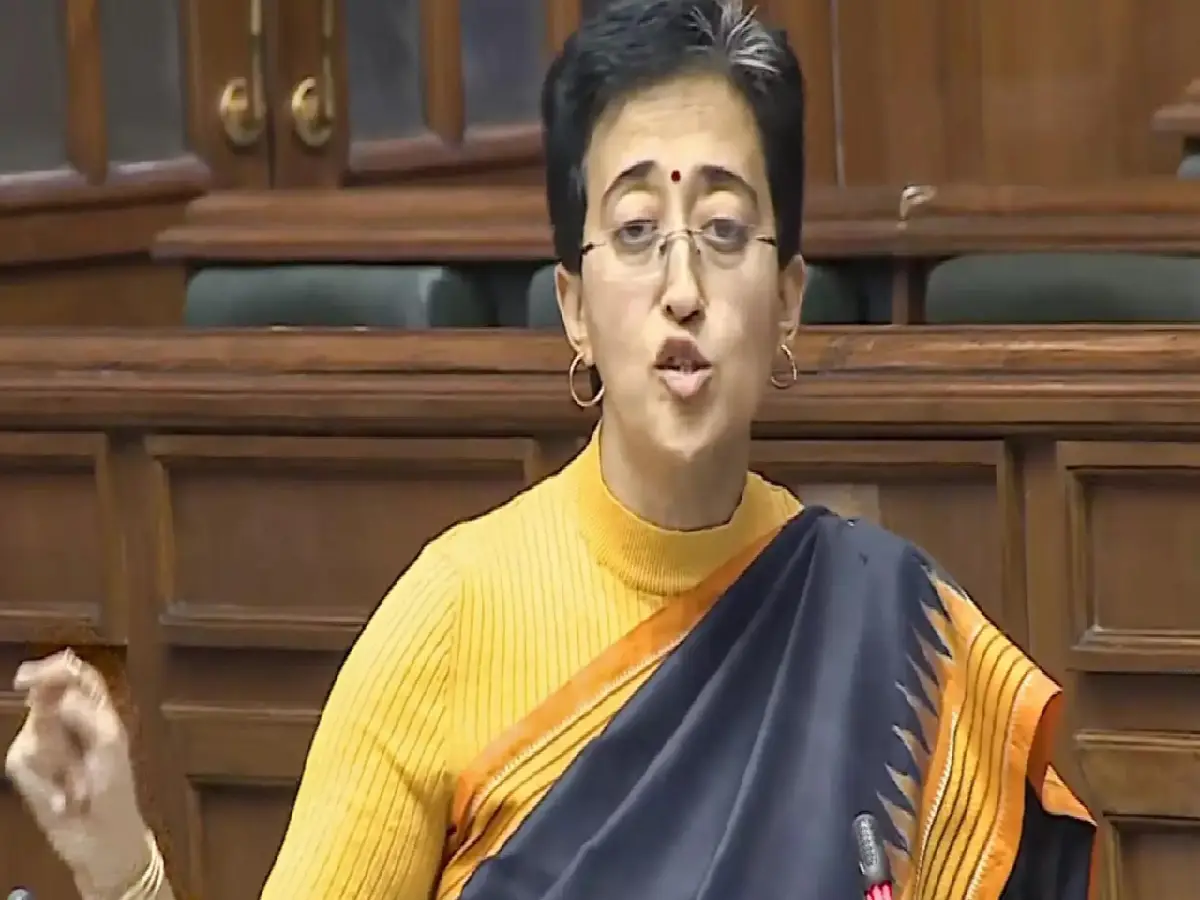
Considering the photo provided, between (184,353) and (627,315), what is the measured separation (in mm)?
911

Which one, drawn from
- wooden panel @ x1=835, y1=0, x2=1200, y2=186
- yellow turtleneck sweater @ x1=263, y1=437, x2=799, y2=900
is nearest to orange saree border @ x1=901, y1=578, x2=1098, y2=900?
yellow turtleneck sweater @ x1=263, y1=437, x2=799, y2=900

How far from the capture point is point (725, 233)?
3.68ft

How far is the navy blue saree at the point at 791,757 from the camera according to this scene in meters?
1.08

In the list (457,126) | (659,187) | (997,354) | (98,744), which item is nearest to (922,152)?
(457,126)

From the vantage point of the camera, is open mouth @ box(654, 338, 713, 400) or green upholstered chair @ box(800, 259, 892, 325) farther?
green upholstered chair @ box(800, 259, 892, 325)

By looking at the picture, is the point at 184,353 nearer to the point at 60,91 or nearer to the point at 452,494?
the point at 452,494

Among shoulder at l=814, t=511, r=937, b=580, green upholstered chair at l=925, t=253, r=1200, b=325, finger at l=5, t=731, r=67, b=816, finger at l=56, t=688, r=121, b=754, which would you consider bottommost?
finger at l=5, t=731, r=67, b=816

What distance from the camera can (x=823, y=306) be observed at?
192 centimetres

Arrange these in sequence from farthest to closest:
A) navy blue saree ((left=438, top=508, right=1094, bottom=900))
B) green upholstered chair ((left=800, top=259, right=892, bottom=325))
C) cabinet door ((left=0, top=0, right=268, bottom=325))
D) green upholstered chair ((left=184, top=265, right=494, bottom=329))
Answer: cabinet door ((left=0, top=0, right=268, bottom=325)), green upholstered chair ((left=184, top=265, right=494, bottom=329)), green upholstered chair ((left=800, top=259, right=892, bottom=325)), navy blue saree ((left=438, top=508, right=1094, bottom=900))

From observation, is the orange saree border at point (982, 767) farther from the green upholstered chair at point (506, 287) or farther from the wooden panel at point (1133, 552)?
the green upholstered chair at point (506, 287)

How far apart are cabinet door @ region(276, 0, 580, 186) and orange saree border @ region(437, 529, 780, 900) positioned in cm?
180

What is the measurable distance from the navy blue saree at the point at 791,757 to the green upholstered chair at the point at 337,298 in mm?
890

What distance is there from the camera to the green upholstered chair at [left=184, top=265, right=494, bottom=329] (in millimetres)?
2041

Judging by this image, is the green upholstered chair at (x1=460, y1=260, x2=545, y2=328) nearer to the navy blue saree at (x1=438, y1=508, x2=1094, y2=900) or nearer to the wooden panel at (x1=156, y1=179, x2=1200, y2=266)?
the wooden panel at (x1=156, y1=179, x2=1200, y2=266)
